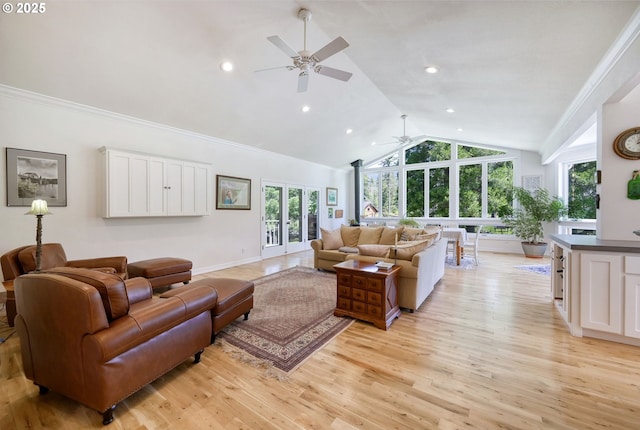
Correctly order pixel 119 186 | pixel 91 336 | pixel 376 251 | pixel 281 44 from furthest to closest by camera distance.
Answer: pixel 119 186 → pixel 376 251 → pixel 281 44 → pixel 91 336

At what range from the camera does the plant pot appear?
658cm

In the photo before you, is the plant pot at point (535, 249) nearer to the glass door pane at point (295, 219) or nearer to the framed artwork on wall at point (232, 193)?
the glass door pane at point (295, 219)

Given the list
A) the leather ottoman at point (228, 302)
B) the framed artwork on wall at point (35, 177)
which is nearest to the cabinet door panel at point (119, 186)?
the framed artwork on wall at point (35, 177)

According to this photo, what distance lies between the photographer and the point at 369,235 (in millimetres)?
5535

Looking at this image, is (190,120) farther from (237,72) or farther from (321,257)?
(321,257)

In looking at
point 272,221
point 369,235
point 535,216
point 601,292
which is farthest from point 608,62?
point 272,221

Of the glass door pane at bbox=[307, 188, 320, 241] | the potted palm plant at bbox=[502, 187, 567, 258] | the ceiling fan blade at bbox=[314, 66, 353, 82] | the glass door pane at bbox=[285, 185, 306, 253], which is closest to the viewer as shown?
the ceiling fan blade at bbox=[314, 66, 353, 82]

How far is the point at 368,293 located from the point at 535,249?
6.01 m

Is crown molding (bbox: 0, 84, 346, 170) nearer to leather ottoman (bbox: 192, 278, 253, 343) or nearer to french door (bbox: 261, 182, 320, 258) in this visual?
french door (bbox: 261, 182, 320, 258)

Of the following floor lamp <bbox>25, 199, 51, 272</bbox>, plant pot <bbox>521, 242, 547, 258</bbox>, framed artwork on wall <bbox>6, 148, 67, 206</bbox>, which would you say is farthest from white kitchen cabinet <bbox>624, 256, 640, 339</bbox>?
framed artwork on wall <bbox>6, 148, 67, 206</bbox>

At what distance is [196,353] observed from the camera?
221 cm

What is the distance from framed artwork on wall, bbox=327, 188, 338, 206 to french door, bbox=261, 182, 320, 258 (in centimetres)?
66

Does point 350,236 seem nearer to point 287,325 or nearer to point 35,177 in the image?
point 287,325

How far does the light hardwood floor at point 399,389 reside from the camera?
1625mm
